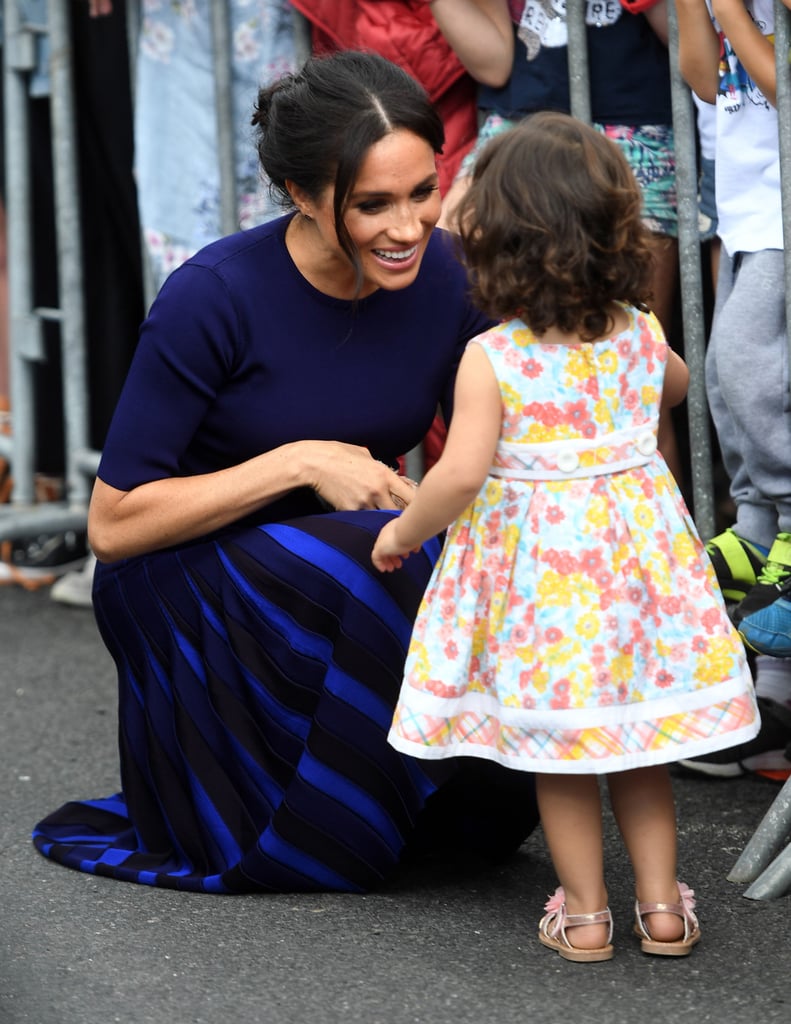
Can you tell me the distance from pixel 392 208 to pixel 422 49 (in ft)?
3.86

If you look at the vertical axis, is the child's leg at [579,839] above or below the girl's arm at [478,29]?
below

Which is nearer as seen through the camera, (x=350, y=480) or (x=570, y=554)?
(x=570, y=554)

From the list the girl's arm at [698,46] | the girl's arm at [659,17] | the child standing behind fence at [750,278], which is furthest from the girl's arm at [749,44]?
the girl's arm at [659,17]

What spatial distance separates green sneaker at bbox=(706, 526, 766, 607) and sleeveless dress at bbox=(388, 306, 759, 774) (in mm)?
687

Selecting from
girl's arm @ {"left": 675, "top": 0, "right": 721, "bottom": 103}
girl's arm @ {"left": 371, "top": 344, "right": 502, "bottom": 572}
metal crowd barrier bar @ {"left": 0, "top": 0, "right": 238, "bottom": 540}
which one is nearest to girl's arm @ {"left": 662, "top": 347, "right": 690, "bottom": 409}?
girl's arm @ {"left": 371, "top": 344, "right": 502, "bottom": 572}

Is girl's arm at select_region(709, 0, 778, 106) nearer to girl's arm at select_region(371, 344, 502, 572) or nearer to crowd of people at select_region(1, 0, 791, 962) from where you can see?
crowd of people at select_region(1, 0, 791, 962)

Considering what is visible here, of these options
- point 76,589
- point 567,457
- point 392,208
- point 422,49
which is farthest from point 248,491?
point 76,589

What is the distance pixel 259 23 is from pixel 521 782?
2066mm

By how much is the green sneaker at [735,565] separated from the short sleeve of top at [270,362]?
0.57 m

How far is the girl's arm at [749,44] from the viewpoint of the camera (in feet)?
8.89

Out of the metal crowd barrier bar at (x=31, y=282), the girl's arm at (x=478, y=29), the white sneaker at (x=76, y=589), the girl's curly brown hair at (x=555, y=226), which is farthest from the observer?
the white sneaker at (x=76, y=589)

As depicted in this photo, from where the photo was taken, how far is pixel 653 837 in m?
2.23

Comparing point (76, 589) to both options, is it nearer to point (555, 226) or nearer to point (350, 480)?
point (350, 480)

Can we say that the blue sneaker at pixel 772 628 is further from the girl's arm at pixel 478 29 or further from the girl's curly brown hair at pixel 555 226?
the girl's arm at pixel 478 29
